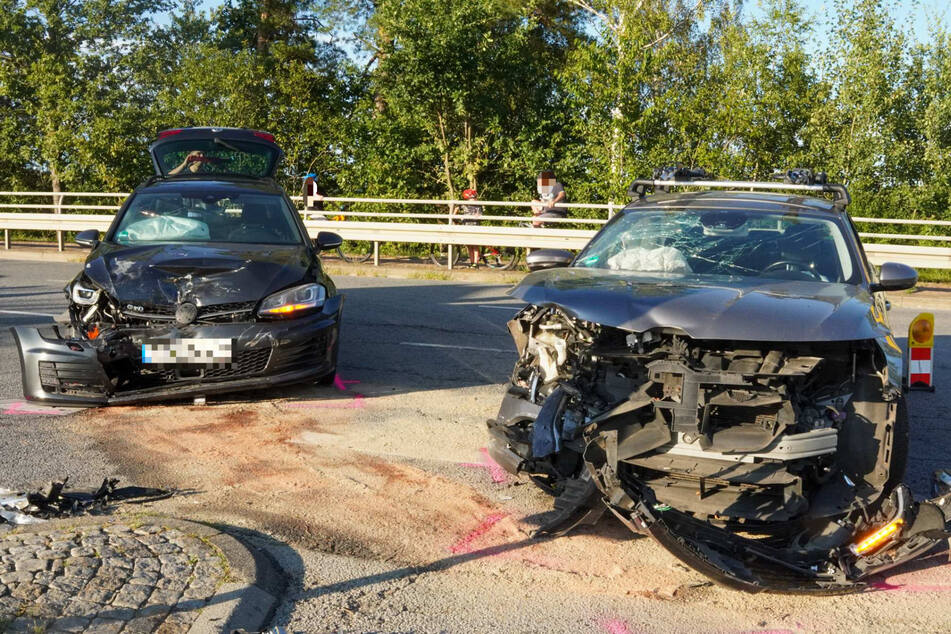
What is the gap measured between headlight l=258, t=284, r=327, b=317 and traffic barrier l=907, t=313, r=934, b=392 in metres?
4.47

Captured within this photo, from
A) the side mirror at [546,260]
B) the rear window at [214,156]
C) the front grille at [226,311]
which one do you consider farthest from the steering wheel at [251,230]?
the rear window at [214,156]

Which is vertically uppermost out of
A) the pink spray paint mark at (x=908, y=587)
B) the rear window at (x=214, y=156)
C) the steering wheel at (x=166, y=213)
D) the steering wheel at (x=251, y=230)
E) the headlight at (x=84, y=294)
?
the rear window at (x=214, y=156)

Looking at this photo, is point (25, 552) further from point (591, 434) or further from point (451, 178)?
point (451, 178)

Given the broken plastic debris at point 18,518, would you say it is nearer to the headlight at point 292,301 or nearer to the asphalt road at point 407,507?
the asphalt road at point 407,507

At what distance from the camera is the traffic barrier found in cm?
736

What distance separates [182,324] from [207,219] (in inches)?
73.7

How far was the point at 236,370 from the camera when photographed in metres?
6.69

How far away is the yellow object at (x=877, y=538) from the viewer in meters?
4.04

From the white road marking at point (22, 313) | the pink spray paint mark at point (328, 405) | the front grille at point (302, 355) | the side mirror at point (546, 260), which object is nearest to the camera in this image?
the side mirror at point (546, 260)

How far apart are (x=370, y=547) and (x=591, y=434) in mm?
1130

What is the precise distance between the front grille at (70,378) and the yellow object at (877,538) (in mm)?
4795

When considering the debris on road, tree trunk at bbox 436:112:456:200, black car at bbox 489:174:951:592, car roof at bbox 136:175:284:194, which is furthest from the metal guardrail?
the debris on road

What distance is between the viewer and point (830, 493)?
421 centimetres

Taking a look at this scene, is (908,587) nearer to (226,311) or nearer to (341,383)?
(226,311)
